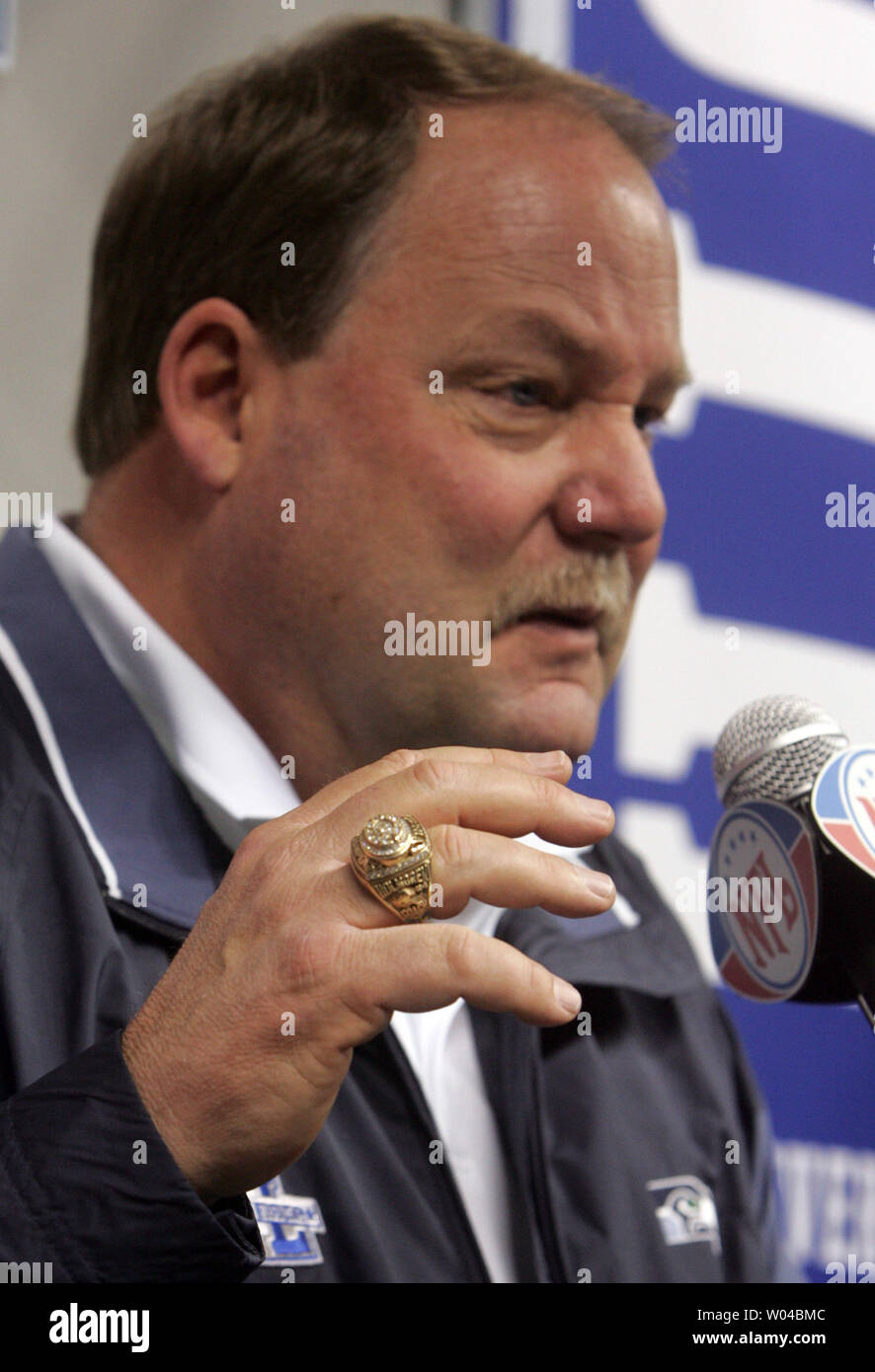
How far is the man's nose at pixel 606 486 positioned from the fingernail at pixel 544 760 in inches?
15.9

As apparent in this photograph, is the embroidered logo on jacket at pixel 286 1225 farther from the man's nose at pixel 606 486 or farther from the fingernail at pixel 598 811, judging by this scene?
the man's nose at pixel 606 486

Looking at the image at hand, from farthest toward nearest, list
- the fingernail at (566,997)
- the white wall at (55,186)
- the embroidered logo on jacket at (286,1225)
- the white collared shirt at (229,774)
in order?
the white wall at (55,186), the white collared shirt at (229,774), the embroidered logo on jacket at (286,1225), the fingernail at (566,997)

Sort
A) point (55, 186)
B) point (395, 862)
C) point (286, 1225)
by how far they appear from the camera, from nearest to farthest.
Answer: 1. point (395, 862)
2. point (286, 1225)
3. point (55, 186)

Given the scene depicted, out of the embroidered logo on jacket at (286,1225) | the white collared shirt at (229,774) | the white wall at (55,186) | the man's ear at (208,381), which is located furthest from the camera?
the white wall at (55,186)

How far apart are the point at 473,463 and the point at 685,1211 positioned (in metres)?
0.56

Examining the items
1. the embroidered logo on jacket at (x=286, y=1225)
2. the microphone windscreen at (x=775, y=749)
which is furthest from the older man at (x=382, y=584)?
the microphone windscreen at (x=775, y=749)

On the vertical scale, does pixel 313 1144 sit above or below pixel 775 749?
below

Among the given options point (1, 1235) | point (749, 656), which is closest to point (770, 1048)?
point (749, 656)

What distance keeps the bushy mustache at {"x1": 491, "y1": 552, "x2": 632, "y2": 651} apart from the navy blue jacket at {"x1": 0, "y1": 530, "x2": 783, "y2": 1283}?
0.24 metres

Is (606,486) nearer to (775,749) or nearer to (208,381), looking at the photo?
(208,381)

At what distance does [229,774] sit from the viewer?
89cm

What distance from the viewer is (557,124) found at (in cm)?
102

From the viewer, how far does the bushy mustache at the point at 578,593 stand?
0.94 m

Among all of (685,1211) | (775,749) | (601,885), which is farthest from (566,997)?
(685,1211)
